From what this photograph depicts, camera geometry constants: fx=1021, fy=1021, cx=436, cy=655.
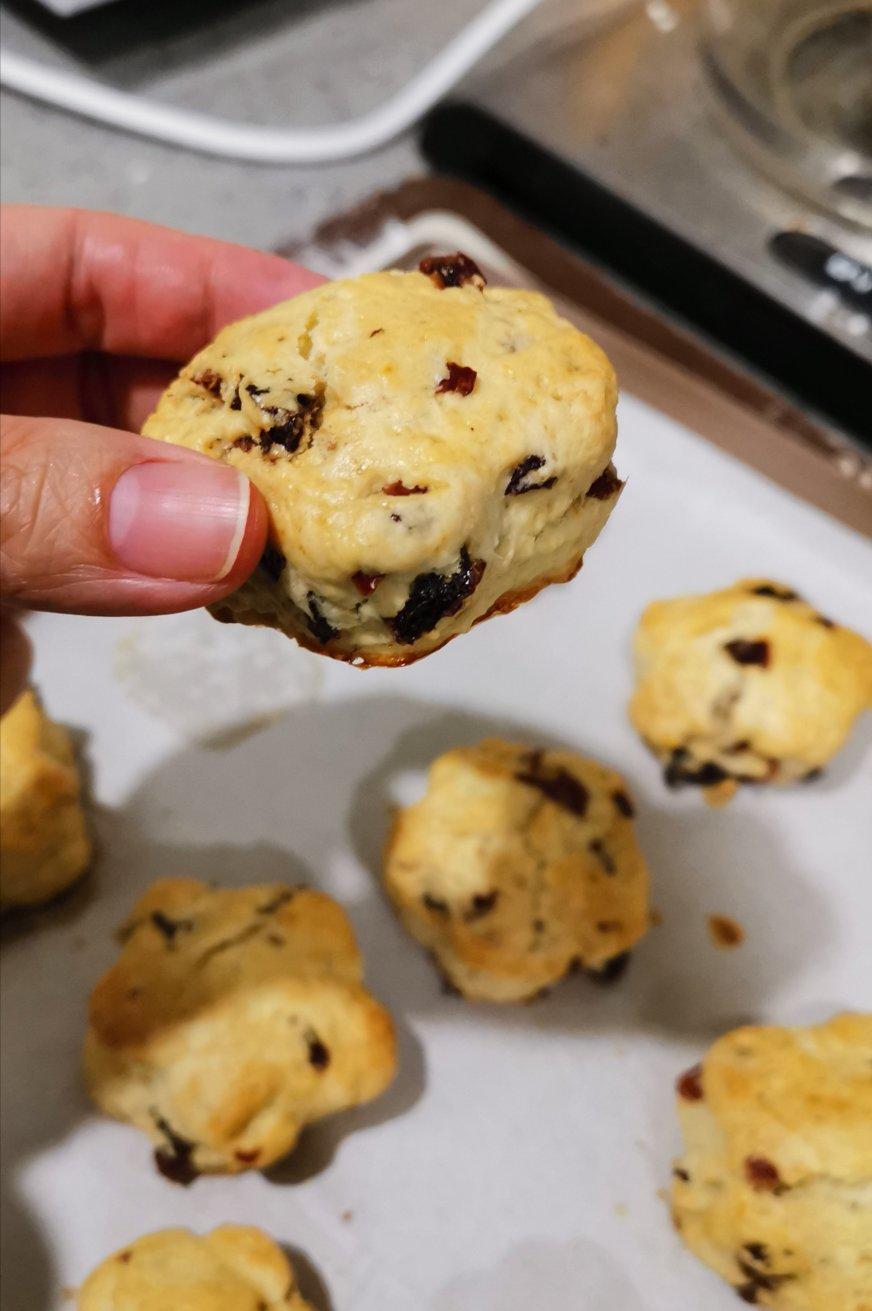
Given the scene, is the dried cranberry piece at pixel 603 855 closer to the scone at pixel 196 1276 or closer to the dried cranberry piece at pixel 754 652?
the dried cranberry piece at pixel 754 652

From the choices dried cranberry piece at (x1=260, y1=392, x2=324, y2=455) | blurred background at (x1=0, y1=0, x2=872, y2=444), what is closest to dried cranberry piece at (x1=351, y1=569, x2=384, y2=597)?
dried cranberry piece at (x1=260, y1=392, x2=324, y2=455)

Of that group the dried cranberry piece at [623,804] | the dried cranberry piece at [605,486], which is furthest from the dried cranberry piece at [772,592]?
the dried cranberry piece at [605,486]

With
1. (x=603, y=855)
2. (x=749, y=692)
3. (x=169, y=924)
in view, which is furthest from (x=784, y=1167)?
(x=169, y=924)

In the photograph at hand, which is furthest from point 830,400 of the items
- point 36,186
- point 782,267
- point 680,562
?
point 36,186

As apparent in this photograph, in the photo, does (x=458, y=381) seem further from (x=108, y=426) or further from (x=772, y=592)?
(x=772, y=592)

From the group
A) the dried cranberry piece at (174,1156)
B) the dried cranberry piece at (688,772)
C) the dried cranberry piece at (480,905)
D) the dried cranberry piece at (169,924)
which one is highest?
the dried cranberry piece at (688,772)

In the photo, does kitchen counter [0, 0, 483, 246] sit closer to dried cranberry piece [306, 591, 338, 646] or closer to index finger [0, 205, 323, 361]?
index finger [0, 205, 323, 361]

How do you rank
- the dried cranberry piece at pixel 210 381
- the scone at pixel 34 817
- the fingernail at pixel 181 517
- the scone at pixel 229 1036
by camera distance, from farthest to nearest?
the scone at pixel 34 817, the scone at pixel 229 1036, the dried cranberry piece at pixel 210 381, the fingernail at pixel 181 517
